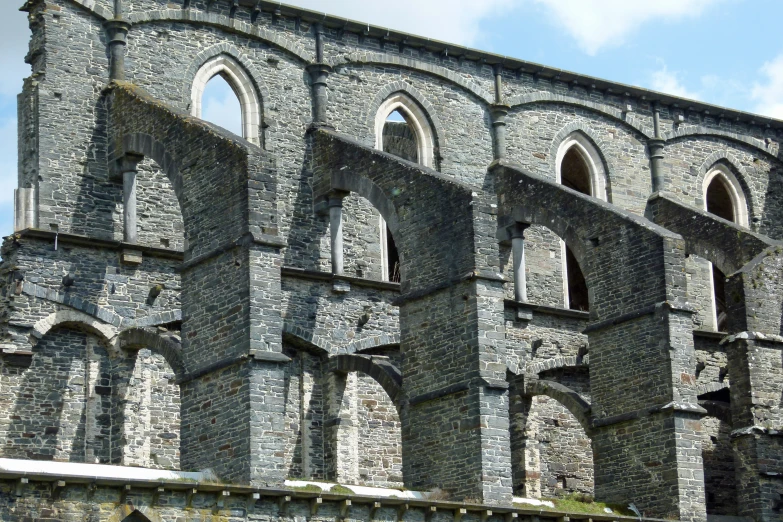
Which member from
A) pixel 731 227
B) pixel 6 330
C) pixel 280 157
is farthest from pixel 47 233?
pixel 731 227

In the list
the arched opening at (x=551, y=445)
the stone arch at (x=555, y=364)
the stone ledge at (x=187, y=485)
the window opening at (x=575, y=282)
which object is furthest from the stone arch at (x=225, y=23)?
the stone ledge at (x=187, y=485)

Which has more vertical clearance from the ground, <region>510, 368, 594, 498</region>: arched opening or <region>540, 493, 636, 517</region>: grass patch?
<region>510, 368, 594, 498</region>: arched opening

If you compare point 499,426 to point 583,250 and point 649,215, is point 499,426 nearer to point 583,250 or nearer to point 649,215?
point 583,250

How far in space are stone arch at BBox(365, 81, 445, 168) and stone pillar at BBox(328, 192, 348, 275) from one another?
2551 millimetres

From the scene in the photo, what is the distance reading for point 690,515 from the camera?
1059 inches

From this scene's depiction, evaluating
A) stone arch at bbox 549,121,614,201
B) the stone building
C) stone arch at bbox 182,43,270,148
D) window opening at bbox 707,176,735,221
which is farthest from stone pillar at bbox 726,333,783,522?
stone arch at bbox 182,43,270,148

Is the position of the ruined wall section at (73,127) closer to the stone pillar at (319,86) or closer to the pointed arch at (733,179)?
the stone pillar at (319,86)

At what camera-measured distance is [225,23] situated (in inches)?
1157

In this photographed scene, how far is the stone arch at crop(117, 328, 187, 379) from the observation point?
25.2m

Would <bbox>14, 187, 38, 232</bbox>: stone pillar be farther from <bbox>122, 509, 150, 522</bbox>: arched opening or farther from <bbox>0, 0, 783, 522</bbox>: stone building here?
<bbox>122, 509, 150, 522</bbox>: arched opening

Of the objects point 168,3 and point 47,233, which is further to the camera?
point 168,3

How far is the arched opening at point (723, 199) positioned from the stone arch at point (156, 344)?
559 inches

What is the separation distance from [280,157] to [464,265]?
5.09m

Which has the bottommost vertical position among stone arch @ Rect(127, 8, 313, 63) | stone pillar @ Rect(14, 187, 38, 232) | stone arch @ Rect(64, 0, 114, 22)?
stone pillar @ Rect(14, 187, 38, 232)
